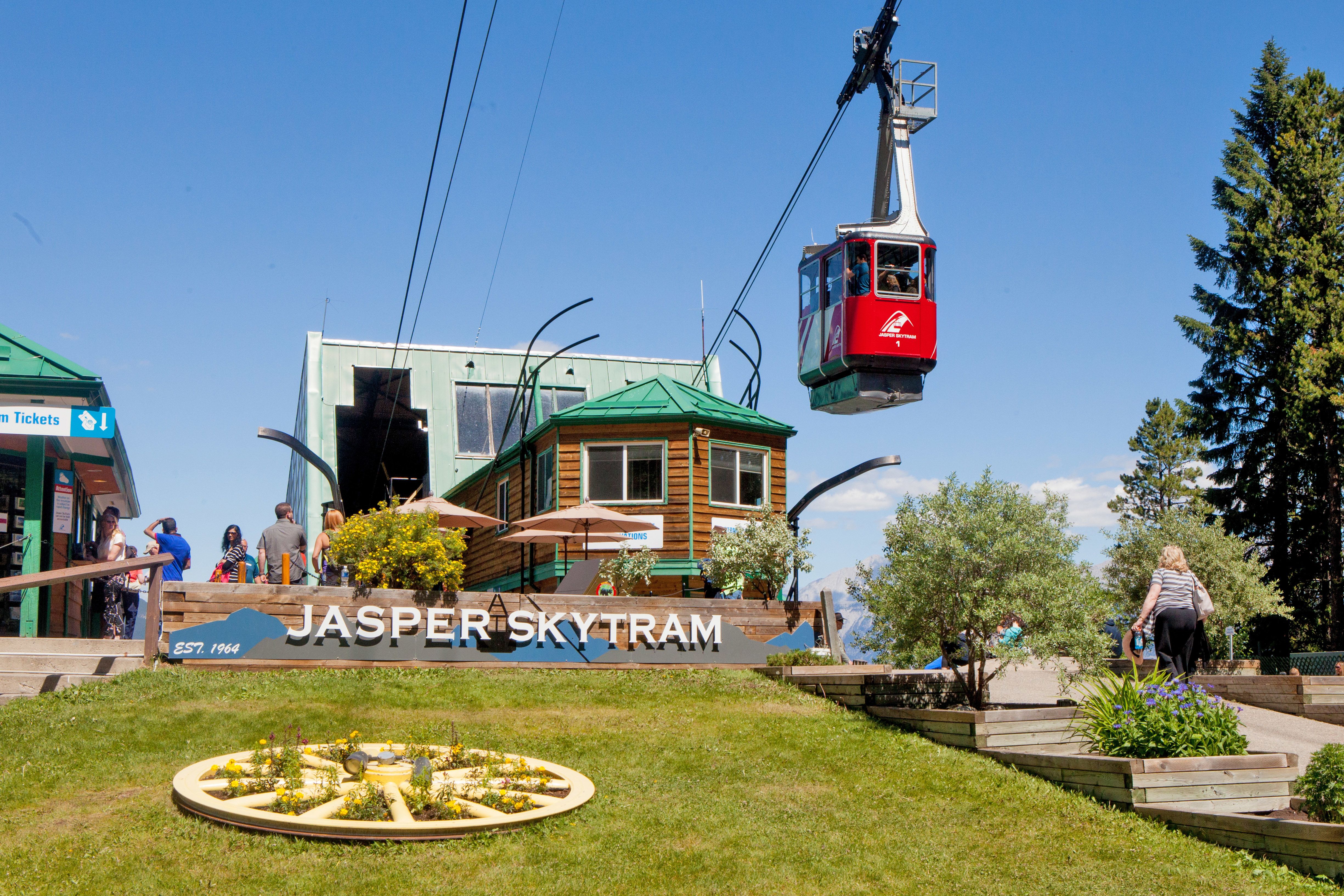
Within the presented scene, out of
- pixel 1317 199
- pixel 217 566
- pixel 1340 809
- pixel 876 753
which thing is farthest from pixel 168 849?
pixel 1317 199

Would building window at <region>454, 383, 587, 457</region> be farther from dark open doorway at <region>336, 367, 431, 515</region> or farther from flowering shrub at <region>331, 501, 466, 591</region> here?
flowering shrub at <region>331, 501, 466, 591</region>

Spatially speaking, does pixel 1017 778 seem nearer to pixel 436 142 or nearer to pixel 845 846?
pixel 845 846

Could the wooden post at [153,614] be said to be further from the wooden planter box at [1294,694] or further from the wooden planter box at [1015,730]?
the wooden planter box at [1294,694]

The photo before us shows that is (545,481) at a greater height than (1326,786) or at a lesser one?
greater

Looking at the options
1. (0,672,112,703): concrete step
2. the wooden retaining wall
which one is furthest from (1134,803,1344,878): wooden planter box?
(0,672,112,703): concrete step

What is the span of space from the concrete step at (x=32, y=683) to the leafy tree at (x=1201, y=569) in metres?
16.5

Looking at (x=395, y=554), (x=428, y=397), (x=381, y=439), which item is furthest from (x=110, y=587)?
(x=381, y=439)

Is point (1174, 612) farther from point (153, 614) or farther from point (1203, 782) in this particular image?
point (153, 614)

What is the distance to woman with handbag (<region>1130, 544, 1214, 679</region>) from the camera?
37.6ft

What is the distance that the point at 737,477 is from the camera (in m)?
25.0

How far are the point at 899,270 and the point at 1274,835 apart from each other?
43.2ft

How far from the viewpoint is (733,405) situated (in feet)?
85.7

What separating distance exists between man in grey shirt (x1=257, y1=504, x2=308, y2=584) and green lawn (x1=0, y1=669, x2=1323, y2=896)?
3042 mm

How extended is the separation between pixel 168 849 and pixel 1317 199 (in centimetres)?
3327
